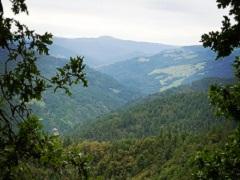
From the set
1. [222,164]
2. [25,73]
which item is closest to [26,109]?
[25,73]

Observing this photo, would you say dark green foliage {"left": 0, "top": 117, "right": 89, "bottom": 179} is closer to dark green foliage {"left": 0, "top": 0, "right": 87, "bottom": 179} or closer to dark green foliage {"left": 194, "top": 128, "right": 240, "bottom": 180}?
dark green foliage {"left": 0, "top": 0, "right": 87, "bottom": 179}

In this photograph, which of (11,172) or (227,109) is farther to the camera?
(227,109)

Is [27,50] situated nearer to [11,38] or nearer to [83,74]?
[11,38]

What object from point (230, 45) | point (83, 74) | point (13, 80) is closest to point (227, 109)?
point (230, 45)

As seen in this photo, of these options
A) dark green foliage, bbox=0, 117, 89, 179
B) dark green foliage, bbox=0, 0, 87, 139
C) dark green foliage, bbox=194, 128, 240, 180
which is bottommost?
dark green foliage, bbox=194, 128, 240, 180

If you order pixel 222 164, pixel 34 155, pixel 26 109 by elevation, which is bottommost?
pixel 222 164

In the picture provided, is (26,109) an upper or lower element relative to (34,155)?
upper

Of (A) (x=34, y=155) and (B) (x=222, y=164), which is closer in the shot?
(A) (x=34, y=155)

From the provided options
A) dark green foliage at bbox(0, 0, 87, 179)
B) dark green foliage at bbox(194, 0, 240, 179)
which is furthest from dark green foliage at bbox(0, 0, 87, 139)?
dark green foliage at bbox(194, 0, 240, 179)

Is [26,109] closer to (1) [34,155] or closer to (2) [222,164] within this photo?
(1) [34,155]

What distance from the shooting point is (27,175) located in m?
9.84

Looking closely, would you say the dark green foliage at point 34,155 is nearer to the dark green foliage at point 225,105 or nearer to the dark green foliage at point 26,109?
the dark green foliage at point 26,109

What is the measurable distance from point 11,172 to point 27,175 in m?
0.36

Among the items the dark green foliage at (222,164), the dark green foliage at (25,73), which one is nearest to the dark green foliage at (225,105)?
the dark green foliage at (222,164)
